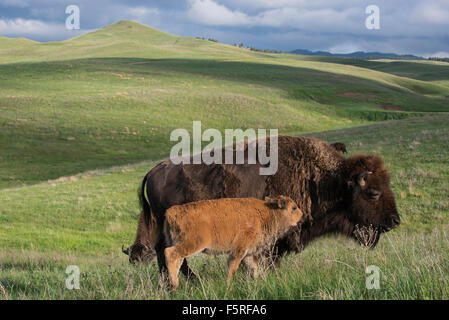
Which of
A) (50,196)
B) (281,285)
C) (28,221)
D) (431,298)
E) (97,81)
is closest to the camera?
(431,298)

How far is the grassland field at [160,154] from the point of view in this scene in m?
4.64

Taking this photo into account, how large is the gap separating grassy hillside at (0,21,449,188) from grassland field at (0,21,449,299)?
0.25m

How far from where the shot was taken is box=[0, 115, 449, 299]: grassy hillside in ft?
14.0

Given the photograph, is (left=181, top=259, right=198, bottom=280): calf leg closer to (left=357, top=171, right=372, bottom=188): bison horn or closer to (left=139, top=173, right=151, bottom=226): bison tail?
(left=139, top=173, right=151, bottom=226): bison tail

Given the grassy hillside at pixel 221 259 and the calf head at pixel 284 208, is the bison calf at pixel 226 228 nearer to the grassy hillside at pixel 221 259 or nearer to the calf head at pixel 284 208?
the calf head at pixel 284 208

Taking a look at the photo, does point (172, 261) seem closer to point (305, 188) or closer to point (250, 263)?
point (250, 263)

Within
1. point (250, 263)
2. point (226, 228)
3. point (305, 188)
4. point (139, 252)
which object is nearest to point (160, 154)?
point (139, 252)

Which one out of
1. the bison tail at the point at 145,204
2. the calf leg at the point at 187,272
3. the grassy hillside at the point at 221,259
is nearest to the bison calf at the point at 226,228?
the grassy hillside at the point at 221,259

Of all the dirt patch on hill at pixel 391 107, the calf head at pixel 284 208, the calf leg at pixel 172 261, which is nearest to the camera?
the calf leg at pixel 172 261

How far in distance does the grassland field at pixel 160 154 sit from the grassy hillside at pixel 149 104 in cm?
25
